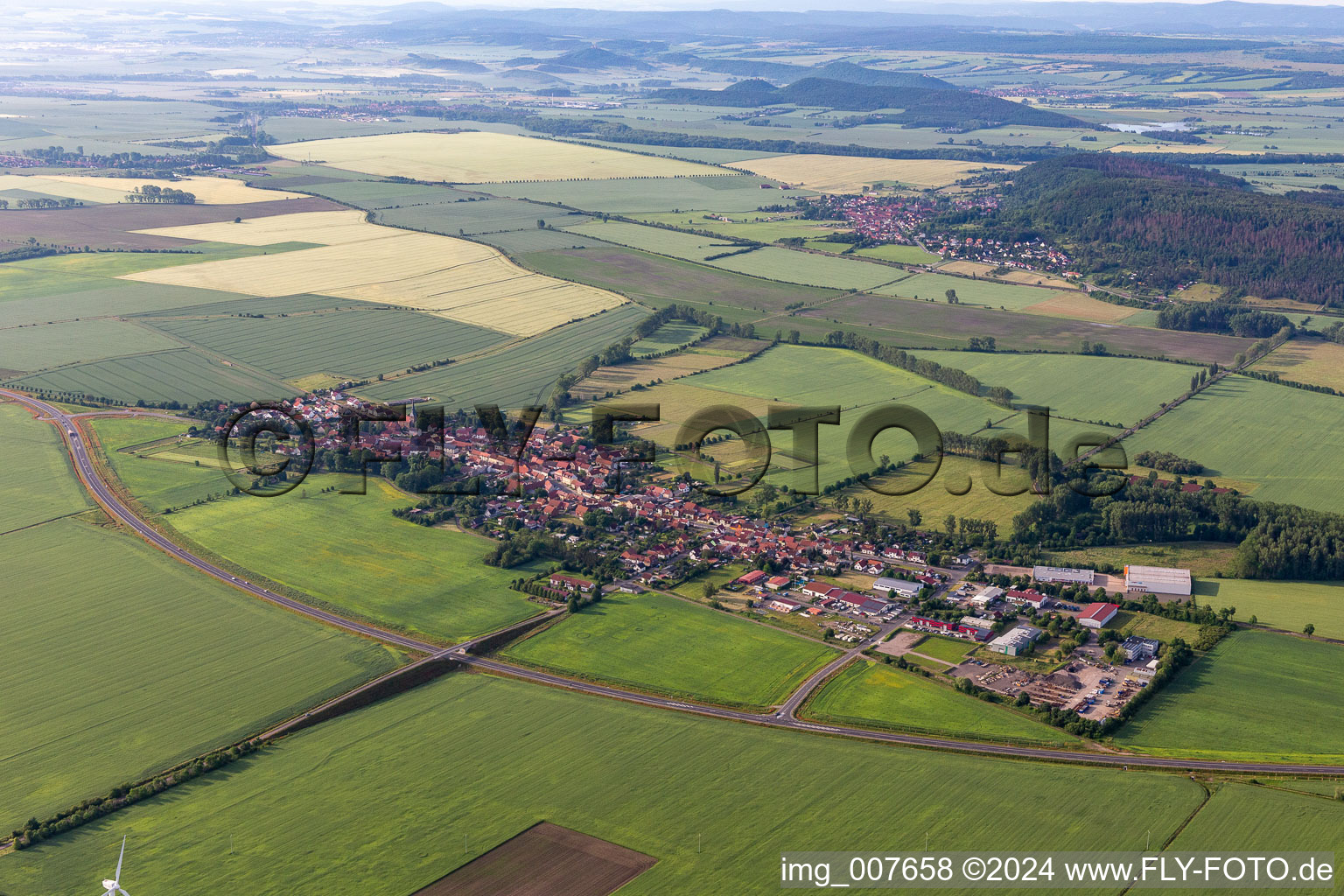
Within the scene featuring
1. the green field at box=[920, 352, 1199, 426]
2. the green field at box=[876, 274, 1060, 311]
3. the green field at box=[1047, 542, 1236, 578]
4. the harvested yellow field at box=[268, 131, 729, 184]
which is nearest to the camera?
the green field at box=[1047, 542, 1236, 578]

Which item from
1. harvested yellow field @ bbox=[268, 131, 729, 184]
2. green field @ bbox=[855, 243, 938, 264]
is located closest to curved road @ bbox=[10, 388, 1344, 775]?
green field @ bbox=[855, 243, 938, 264]

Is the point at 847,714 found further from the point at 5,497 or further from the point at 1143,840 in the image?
the point at 5,497

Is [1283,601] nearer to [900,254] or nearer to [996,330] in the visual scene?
[996,330]

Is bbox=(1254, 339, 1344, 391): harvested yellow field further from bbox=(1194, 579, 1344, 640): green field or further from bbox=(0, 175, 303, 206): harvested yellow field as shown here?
bbox=(0, 175, 303, 206): harvested yellow field

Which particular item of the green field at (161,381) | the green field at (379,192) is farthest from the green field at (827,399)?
the green field at (379,192)

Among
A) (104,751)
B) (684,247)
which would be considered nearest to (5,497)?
(104,751)

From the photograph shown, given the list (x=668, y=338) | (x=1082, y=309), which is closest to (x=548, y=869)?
(x=668, y=338)
